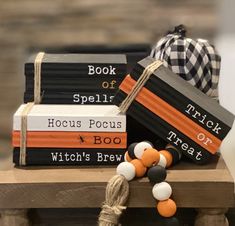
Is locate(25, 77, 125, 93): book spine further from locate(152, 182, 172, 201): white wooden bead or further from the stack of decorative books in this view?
locate(152, 182, 172, 201): white wooden bead

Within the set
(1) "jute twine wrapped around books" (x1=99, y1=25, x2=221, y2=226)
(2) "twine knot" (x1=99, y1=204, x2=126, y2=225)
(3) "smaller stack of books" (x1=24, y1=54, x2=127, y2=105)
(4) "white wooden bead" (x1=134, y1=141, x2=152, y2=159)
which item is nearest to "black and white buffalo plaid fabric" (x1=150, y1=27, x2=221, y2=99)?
(1) "jute twine wrapped around books" (x1=99, y1=25, x2=221, y2=226)

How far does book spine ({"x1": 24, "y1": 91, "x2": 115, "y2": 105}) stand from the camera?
96cm

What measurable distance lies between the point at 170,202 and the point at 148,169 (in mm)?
71

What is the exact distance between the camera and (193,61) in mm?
963

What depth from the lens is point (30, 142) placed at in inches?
34.1

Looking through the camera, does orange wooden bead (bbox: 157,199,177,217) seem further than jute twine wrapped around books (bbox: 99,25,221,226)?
No

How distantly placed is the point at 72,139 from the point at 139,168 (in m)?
0.14

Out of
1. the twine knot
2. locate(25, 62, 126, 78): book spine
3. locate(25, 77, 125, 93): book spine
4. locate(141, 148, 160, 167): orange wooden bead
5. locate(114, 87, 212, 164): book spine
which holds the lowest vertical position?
the twine knot

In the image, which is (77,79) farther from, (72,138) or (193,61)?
(193,61)

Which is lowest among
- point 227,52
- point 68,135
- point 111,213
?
point 111,213

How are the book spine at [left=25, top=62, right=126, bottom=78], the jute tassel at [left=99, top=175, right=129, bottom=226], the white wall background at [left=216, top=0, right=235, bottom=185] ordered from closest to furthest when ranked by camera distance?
the jute tassel at [left=99, top=175, right=129, bottom=226]
the book spine at [left=25, top=62, right=126, bottom=78]
the white wall background at [left=216, top=0, right=235, bottom=185]

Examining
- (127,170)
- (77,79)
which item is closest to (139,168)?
(127,170)

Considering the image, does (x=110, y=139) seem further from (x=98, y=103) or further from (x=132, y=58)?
(x=132, y=58)

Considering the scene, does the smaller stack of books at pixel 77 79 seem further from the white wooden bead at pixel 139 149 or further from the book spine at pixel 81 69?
the white wooden bead at pixel 139 149
